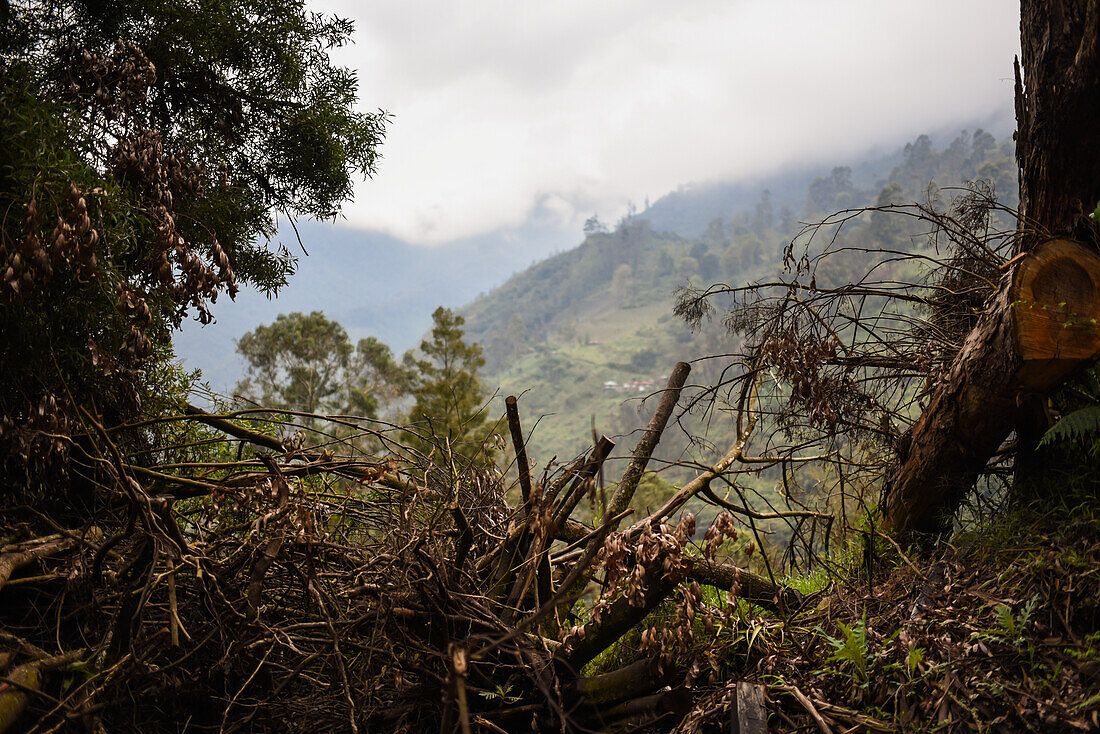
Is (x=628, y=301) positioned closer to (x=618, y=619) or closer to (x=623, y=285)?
(x=623, y=285)

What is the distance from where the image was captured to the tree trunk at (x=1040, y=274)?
8.05 feet

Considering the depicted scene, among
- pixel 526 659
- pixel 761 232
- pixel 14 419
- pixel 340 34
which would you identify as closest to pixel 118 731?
pixel 14 419

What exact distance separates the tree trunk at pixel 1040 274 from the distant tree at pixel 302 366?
25.7m

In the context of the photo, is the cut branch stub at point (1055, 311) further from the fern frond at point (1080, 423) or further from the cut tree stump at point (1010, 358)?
the fern frond at point (1080, 423)

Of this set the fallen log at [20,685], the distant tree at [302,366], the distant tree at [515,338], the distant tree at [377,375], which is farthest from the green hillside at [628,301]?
the fallen log at [20,685]

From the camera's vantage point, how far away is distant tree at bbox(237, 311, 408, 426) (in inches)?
1067

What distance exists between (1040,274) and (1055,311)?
19 centimetres

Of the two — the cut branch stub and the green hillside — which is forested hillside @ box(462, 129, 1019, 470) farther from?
the cut branch stub

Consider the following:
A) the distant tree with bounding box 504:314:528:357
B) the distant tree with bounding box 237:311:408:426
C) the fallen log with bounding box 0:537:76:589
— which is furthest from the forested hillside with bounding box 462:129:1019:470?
the fallen log with bounding box 0:537:76:589

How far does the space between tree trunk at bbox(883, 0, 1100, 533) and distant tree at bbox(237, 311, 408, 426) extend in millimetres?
25742

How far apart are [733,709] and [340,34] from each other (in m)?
6.29

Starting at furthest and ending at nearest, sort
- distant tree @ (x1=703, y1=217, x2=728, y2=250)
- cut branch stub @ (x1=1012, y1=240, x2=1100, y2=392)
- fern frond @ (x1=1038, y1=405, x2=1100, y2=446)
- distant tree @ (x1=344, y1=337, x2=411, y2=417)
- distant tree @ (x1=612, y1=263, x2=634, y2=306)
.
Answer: distant tree @ (x1=703, y1=217, x2=728, y2=250)
distant tree @ (x1=612, y1=263, x2=634, y2=306)
distant tree @ (x1=344, y1=337, x2=411, y2=417)
cut branch stub @ (x1=1012, y1=240, x2=1100, y2=392)
fern frond @ (x1=1038, y1=405, x2=1100, y2=446)

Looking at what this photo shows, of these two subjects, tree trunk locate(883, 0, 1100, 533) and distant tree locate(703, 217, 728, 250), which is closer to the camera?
tree trunk locate(883, 0, 1100, 533)

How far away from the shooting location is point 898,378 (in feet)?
12.4
